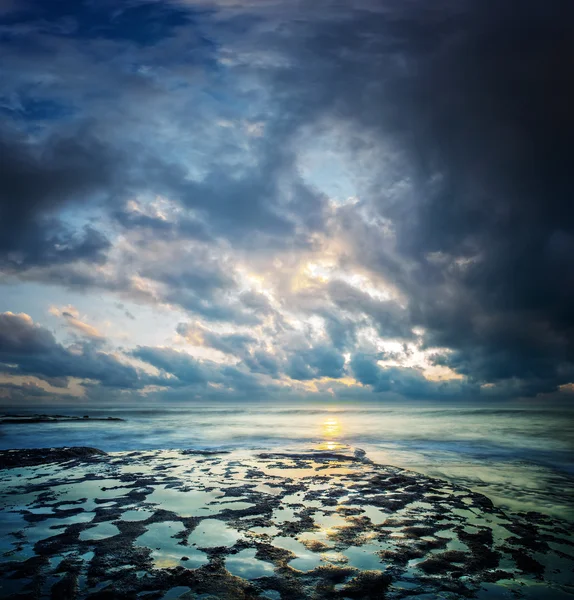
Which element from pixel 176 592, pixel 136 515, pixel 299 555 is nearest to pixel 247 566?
pixel 299 555

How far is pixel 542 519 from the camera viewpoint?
10.8 m

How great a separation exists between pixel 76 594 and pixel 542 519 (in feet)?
39.3

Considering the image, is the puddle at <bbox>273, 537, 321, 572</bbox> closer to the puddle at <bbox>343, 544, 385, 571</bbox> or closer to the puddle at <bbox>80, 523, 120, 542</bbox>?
the puddle at <bbox>343, 544, 385, 571</bbox>

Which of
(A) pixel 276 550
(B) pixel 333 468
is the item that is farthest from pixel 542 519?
(B) pixel 333 468

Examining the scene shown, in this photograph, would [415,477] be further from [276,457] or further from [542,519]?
[276,457]

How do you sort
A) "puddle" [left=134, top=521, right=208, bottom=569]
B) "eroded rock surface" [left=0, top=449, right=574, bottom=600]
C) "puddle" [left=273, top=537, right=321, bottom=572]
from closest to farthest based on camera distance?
1. "eroded rock surface" [left=0, top=449, right=574, bottom=600]
2. "puddle" [left=273, top=537, right=321, bottom=572]
3. "puddle" [left=134, top=521, right=208, bottom=569]

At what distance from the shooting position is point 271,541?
27.6 ft

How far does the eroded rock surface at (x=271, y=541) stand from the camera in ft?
21.1

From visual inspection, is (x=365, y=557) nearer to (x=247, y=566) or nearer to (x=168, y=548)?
(x=247, y=566)

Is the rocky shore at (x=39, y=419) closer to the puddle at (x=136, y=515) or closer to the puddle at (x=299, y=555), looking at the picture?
the puddle at (x=136, y=515)

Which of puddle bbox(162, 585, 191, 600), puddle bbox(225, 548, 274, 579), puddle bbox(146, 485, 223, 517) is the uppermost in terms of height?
puddle bbox(162, 585, 191, 600)

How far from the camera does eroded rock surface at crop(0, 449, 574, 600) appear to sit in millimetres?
6445

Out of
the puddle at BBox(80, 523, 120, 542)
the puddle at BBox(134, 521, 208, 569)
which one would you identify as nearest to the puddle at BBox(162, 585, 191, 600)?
the puddle at BBox(134, 521, 208, 569)

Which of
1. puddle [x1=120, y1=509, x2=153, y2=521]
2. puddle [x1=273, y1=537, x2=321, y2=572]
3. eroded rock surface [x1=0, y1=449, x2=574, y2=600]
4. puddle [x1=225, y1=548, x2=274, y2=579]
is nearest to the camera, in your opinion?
eroded rock surface [x1=0, y1=449, x2=574, y2=600]
